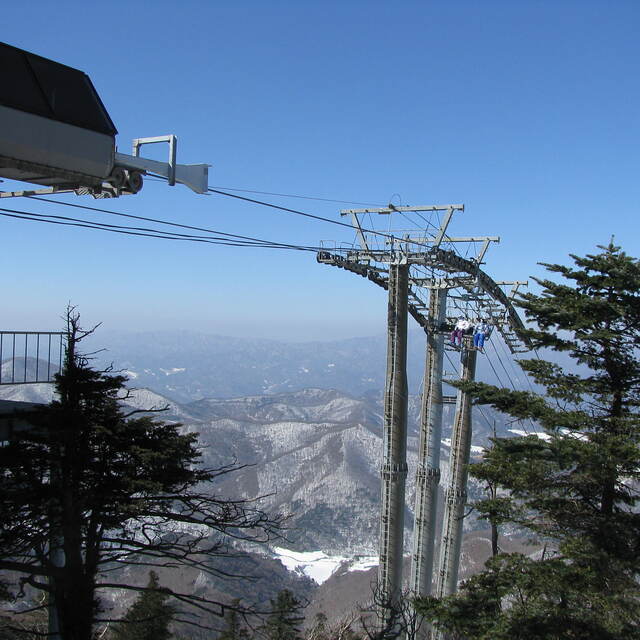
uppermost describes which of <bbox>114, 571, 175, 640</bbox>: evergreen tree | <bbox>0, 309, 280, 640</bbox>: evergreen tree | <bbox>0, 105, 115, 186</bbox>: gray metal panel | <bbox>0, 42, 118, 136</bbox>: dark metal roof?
<bbox>0, 42, 118, 136</bbox>: dark metal roof

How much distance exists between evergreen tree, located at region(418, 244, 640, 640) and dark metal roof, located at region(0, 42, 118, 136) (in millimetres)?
10143

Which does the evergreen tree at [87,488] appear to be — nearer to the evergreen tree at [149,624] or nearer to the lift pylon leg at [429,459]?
the evergreen tree at [149,624]

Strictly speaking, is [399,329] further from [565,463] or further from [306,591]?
[306,591]

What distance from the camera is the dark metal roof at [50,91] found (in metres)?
7.96

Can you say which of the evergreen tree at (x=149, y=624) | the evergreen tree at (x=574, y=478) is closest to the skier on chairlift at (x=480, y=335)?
the evergreen tree at (x=574, y=478)

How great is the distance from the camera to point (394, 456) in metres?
21.3

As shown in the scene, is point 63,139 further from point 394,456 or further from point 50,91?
point 394,456

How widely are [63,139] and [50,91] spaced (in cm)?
68

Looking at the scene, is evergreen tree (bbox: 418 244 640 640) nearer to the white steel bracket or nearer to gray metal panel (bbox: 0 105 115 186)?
the white steel bracket

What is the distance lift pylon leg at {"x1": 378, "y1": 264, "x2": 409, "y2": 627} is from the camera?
69.3ft

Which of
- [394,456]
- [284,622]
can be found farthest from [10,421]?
[394,456]

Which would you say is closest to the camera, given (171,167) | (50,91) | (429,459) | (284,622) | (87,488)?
(50,91)

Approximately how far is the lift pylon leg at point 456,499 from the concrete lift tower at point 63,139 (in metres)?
22.9

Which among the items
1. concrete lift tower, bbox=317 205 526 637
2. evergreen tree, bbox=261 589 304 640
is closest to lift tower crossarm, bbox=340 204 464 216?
concrete lift tower, bbox=317 205 526 637
